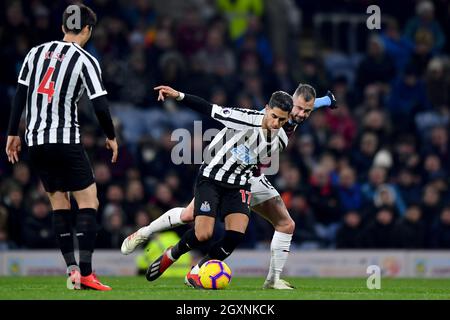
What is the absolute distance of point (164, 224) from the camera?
10039 mm

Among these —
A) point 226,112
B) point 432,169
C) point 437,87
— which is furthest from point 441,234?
point 226,112

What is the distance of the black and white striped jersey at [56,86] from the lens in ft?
27.7

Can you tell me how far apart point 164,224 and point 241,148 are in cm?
119

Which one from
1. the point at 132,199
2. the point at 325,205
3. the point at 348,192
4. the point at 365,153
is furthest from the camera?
the point at 365,153

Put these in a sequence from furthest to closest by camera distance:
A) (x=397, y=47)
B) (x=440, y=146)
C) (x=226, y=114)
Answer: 1. (x=397, y=47)
2. (x=440, y=146)
3. (x=226, y=114)

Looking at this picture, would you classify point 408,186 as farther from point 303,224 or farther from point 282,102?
point 282,102

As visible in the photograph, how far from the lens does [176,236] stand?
1423 cm

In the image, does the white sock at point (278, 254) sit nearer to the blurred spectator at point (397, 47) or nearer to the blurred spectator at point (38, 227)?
the blurred spectator at point (38, 227)

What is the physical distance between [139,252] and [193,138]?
6.70ft

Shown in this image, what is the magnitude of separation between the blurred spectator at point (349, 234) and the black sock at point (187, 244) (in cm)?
576

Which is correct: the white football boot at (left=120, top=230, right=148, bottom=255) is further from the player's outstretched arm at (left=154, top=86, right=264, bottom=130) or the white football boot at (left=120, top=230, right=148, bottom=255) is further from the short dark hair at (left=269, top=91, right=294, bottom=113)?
the short dark hair at (left=269, top=91, right=294, bottom=113)

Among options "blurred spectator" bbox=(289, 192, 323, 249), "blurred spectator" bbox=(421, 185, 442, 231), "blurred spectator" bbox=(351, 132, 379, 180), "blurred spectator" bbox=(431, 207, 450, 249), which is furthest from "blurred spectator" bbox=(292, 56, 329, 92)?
"blurred spectator" bbox=(431, 207, 450, 249)

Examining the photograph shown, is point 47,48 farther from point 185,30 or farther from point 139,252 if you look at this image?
point 185,30
